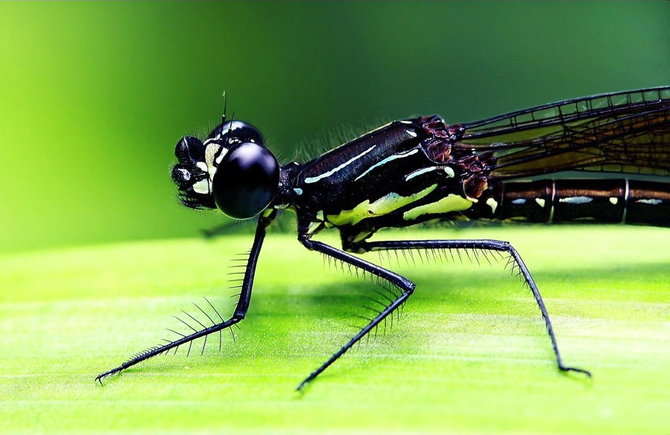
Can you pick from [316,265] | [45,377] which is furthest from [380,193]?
[45,377]

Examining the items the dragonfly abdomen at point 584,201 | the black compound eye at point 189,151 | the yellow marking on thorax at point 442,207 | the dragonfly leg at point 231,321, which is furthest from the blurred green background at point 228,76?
the dragonfly abdomen at point 584,201

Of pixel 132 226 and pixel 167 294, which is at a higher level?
pixel 132 226

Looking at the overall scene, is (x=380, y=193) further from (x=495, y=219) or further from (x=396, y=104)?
(x=396, y=104)

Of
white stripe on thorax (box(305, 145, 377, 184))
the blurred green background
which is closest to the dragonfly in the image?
white stripe on thorax (box(305, 145, 377, 184))

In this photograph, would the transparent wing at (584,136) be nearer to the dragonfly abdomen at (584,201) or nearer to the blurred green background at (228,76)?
the dragonfly abdomen at (584,201)

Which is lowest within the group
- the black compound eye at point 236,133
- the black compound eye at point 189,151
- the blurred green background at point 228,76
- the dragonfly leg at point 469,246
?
the dragonfly leg at point 469,246

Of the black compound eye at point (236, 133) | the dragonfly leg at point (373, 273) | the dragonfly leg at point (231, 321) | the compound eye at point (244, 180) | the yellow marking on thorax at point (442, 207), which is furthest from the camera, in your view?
the yellow marking on thorax at point (442, 207)
